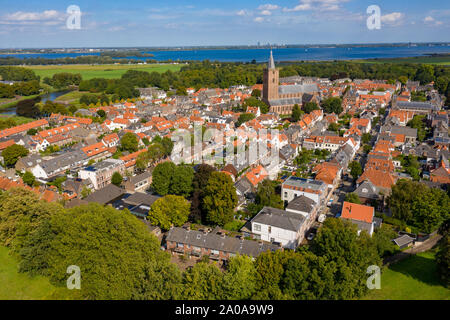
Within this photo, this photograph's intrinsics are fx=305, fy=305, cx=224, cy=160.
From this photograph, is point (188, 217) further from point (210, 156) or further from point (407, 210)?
point (407, 210)

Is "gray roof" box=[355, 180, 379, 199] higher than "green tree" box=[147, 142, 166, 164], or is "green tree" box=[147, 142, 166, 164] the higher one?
"green tree" box=[147, 142, 166, 164]

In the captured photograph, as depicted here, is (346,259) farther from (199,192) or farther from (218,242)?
(199,192)

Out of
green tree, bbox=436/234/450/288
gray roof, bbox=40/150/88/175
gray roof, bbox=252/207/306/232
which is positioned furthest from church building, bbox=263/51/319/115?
green tree, bbox=436/234/450/288

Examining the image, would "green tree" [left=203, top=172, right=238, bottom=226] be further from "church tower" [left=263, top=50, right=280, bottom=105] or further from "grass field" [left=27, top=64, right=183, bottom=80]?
"grass field" [left=27, top=64, right=183, bottom=80]

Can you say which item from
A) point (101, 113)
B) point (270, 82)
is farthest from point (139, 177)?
point (270, 82)

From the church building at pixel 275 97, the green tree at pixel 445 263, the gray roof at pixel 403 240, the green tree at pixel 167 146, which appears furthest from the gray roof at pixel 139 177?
the church building at pixel 275 97

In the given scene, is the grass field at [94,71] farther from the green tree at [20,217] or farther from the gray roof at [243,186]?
the green tree at [20,217]

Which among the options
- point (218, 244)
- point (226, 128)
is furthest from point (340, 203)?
point (226, 128)
